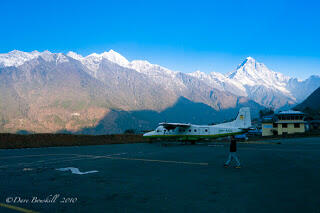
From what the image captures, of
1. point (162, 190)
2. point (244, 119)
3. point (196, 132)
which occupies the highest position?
point (244, 119)

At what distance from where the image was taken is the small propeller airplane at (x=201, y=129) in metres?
38.0

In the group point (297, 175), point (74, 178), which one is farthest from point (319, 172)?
point (74, 178)

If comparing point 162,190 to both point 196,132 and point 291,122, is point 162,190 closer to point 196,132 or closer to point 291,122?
point 196,132

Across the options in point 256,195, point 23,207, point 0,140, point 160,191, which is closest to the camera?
point 23,207

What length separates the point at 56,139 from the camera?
145 ft

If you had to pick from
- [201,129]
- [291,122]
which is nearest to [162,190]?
[201,129]

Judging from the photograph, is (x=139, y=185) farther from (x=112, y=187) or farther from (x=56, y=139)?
(x=56, y=139)

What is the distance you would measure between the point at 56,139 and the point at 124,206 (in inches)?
1523

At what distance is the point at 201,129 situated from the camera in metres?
38.8

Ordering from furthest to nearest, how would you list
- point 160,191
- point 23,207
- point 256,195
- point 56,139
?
point 56,139
point 160,191
point 256,195
point 23,207

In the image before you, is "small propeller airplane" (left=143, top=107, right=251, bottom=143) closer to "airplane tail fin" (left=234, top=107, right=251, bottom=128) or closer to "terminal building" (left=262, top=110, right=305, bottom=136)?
"airplane tail fin" (left=234, top=107, right=251, bottom=128)

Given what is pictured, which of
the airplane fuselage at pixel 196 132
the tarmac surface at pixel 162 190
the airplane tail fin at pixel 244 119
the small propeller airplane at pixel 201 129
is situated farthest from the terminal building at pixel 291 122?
the tarmac surface at pixel 162 190

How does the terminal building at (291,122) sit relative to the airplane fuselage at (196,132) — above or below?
above

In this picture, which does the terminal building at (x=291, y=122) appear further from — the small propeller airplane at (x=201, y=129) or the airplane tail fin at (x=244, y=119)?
the small propeller airplane at (x=201, y=129)
